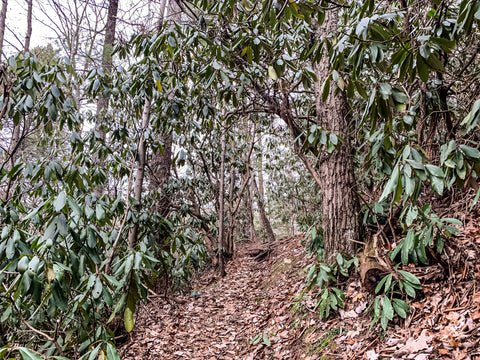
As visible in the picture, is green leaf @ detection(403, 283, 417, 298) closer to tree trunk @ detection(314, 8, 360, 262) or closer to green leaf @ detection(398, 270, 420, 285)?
green leaf @ detection(398, 270, 420, 285)

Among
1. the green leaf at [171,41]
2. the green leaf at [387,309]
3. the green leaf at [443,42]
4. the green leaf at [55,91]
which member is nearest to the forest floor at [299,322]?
the green leaf at [387,309]

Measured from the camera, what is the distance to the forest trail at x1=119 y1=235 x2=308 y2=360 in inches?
130

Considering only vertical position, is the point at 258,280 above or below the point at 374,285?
below

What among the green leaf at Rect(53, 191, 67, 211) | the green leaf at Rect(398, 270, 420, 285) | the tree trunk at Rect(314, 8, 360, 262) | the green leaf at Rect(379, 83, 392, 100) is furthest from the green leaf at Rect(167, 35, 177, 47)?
the green leaf at Rect(398, 270, 420, 285)

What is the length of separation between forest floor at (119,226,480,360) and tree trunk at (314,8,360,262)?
43 centimetres

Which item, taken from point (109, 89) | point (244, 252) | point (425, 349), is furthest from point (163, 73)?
point (244, 252)

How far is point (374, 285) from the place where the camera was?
2631 millimetres

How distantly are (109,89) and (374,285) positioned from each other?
11.2 ft

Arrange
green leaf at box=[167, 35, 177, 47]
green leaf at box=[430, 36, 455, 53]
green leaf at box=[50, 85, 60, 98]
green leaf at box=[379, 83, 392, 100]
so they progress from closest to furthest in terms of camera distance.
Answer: green leaf at box=[430, 36, 455, 53] < green leaf at box=[379, 83, 392, 100] < green leaf at box=[50, 85, 60, 98] < green leaf at box=[167, 35, 177, 47]

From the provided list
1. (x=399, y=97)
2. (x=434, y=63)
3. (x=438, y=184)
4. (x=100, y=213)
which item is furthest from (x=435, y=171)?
(x=100, y=213)

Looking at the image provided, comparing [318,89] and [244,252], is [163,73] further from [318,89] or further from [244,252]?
[244,252]

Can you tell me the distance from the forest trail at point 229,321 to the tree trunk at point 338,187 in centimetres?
106

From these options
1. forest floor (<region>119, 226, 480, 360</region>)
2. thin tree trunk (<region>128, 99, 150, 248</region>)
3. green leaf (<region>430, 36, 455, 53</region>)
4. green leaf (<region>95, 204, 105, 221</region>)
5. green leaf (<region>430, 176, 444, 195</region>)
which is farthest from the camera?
thin tree trunk (<region>128, 99, 150, 248</region>)

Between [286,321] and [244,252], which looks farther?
[244,252]
